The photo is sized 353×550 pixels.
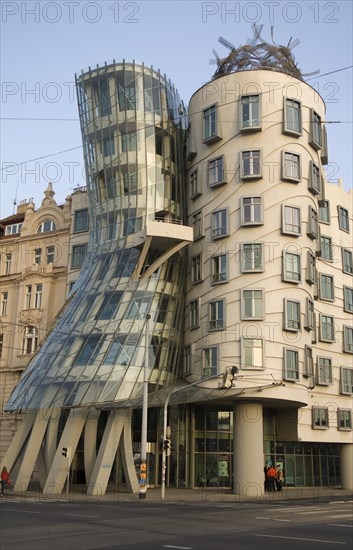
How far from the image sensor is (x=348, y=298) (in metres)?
52.2

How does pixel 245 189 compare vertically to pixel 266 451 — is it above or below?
above

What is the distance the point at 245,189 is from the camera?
142 ft

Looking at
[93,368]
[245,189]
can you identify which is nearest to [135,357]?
[93,368]

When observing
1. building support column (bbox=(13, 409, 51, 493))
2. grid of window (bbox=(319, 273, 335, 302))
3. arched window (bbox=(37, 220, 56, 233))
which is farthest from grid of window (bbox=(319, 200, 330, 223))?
building support column (bbox=(13, 409, 51, 493))

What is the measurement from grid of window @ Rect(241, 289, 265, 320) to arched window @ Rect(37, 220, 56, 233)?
24433 mm

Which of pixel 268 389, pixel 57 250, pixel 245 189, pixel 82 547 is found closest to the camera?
pixel 82 547

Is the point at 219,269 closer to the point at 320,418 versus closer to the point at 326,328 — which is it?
the point at 326,328

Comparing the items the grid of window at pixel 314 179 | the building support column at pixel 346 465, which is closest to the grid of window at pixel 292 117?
the grid of window at pixel 314 179

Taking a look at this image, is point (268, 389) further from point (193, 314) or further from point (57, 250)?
point (57, 250)

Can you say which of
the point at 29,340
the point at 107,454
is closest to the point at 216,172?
the point at 107,454

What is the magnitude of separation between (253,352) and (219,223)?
9000mm

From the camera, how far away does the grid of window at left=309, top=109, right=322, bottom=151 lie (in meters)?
45.3

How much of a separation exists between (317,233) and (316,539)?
31985mm

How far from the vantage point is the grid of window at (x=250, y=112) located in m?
43.7
